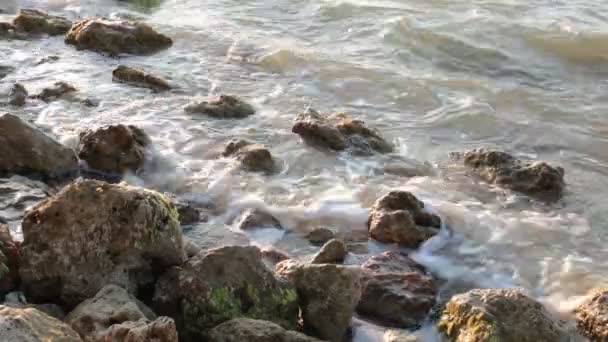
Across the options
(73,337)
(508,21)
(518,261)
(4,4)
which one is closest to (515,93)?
(508,21)

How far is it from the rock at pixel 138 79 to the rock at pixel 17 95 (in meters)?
1.16

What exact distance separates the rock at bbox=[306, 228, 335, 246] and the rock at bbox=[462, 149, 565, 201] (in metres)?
1.78

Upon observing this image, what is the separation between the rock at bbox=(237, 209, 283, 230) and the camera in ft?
20.6

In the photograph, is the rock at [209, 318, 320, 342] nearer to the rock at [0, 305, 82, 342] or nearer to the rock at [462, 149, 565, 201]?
the rock at [0, 305, 82, 342]

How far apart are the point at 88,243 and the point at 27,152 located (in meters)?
2.40

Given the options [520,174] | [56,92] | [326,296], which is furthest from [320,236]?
[56,92]

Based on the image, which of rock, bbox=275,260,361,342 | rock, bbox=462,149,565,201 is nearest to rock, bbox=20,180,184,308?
rock, bbox=275,260,361,342

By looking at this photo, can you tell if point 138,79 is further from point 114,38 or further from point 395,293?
point 395,293

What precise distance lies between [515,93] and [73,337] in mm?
7334

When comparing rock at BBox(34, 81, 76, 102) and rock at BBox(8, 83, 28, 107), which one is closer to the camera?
rock at BBox(8, 83, 28, 107)

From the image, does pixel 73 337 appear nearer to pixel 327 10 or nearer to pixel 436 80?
pixel 436 80

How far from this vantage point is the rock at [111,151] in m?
6.96

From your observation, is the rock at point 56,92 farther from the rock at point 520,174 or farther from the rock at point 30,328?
the rock at point 30,328

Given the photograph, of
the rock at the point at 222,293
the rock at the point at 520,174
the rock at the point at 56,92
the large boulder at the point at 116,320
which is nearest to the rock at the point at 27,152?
the rock at the point at 56,92
